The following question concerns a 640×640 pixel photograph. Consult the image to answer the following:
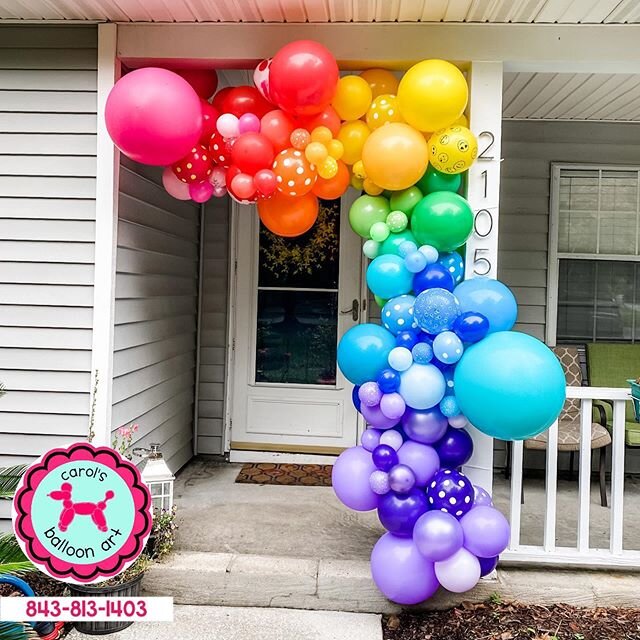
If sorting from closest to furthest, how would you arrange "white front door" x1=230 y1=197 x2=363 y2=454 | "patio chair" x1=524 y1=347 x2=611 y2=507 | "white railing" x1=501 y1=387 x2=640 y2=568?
"white railing" x1=501 y1=387 x2=640 y2=568 < "patio chair" x1=524 y1=347 x2=611 y2=507 < "white front door" x1=230 y1=197 x2=363 y2=454

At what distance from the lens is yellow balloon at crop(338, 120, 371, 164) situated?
7.66 ft

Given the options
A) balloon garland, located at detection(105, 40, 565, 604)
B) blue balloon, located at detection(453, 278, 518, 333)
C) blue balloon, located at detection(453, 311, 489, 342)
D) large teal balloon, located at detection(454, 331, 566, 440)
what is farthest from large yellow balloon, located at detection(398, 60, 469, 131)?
large teal balloon, located at detection(454, 331, 566, 440)

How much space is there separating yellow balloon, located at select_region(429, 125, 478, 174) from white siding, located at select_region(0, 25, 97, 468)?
4.96 feet

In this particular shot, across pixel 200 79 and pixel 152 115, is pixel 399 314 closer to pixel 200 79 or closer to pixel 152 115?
pixel 152 115

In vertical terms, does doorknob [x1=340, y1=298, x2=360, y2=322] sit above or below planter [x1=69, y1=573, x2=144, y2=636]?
above

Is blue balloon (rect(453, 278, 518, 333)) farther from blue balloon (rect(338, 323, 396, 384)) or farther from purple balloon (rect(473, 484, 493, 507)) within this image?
purple balloon (rect(473, 484, 493, 507))

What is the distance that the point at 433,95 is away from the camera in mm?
2115

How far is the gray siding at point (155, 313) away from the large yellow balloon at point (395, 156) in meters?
1.21

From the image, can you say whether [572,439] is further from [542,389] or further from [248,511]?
[248,511]

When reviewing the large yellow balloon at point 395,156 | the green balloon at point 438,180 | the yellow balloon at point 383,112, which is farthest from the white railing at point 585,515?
the yellow balloon at point 383,112

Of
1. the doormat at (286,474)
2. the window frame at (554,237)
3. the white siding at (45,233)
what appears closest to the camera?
the white siding at (45,233)

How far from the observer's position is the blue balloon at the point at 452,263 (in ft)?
7.59

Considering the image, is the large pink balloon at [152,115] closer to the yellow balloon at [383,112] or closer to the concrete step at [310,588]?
the yellow balloon at [383,112]

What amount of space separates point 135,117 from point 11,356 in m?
1.26
